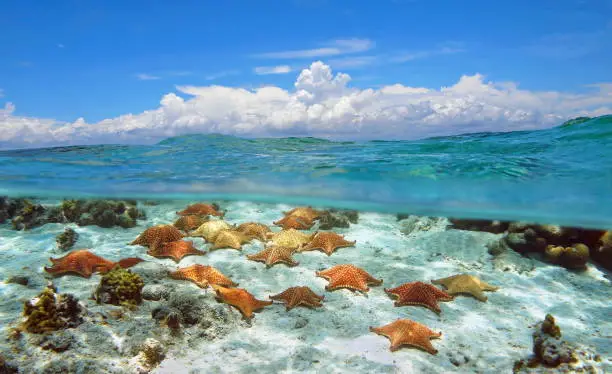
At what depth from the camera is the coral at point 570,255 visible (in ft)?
28.1

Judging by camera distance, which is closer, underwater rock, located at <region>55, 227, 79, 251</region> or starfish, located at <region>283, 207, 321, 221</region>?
underwater rock, located at <region>55, 227, 79, 251</region>

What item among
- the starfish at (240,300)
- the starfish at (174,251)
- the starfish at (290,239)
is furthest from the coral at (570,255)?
the starfish at (174,251)

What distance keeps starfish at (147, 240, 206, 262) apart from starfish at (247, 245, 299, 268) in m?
1.42

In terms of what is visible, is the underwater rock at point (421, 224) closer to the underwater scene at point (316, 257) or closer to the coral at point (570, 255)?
the underwater scene at point (316, 257)

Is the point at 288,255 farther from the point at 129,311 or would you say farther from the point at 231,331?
the point at 129,311

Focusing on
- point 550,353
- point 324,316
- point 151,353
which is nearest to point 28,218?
point 151,353

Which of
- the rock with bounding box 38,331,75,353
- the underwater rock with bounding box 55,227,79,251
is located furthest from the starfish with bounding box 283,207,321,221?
the rock with bounding box 38,331,75,353

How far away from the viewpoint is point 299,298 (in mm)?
6723

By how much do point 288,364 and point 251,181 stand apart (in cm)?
651

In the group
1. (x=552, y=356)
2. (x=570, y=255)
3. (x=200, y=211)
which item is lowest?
(x=552, y=356)

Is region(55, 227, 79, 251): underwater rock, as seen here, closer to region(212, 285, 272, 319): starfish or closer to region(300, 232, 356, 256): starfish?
region(212, 285, 272, 319): starfish

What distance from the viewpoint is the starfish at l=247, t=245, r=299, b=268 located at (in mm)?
8456

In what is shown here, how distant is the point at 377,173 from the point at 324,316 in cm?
492

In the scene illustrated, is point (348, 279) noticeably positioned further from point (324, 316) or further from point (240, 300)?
point (240, 300)
